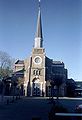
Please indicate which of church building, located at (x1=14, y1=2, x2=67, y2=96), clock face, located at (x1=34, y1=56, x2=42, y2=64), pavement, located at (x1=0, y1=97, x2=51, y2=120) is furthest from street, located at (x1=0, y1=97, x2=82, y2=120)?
clock face, located at (x1=34, y1=56, x2=42, y2=64)

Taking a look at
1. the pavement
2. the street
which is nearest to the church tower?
the street

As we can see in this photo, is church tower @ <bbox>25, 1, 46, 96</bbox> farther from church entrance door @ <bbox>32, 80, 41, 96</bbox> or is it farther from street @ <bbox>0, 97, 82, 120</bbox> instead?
street @ <bbox>0, 97, 82, 120</bbox>

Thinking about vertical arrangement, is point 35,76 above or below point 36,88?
above

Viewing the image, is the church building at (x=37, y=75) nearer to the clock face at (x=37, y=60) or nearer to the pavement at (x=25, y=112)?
the clock face at (x=37, y=60)

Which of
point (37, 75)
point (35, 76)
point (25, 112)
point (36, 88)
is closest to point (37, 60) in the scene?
point (37, 75)

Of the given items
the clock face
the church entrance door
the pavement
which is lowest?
the pavement

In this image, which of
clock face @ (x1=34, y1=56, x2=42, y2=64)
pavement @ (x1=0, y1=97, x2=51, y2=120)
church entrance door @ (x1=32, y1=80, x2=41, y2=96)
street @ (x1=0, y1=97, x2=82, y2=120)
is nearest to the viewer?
street @ (x1=0, y1=97, x2=82, y2=120)

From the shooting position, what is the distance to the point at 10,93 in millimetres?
28906

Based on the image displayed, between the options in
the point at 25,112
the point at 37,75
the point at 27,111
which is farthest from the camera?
the point at 37,75

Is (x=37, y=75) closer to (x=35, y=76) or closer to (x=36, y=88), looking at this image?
(x=35, y=76)

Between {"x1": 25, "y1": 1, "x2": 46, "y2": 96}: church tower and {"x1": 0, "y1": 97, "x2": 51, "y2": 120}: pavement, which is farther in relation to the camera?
{"x1": 25, "y1": 1, "x2": 46, "y2": 96}: church tower

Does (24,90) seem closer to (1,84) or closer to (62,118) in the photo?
(1,84)

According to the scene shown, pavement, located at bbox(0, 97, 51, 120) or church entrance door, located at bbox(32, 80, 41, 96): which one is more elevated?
church entrance door, located at bbox(32, 80, 41, 96)

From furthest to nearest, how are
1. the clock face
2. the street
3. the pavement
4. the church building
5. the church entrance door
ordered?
1. the clock face
2. the church entrance door
3. the church building
4. the pavement
5. the street
